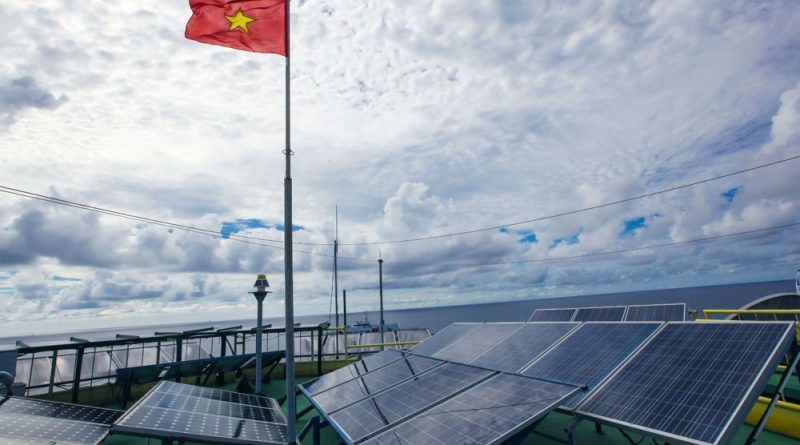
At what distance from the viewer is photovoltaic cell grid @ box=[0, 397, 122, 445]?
181 inches

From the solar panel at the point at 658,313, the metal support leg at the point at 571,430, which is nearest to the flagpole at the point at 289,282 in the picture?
the metal support leg at the point at 571,430

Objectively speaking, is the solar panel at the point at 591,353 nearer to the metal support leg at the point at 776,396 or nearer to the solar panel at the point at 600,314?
the metal support leg at the point at 776,396

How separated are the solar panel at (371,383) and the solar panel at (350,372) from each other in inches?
14.8

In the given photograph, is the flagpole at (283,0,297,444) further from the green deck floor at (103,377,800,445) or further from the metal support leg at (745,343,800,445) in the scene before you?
the metal support leg at (745,343,800,445)

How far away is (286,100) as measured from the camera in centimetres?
836

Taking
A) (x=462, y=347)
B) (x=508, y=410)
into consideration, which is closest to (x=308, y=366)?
(x=462, y=347)

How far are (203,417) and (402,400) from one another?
3.14 meters

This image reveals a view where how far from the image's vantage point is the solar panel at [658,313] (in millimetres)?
13242

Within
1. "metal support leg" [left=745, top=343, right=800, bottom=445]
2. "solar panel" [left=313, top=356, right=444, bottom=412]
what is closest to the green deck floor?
"solar panel" [left=313, top=356, right=444, bottom=412]

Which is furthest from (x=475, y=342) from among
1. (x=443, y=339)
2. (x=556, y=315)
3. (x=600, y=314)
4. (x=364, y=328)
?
(x=364, y=328)

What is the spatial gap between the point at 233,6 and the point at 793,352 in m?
11.8

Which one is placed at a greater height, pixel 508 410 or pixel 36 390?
pixel 508 410

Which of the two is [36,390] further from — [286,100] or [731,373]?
[731,373]

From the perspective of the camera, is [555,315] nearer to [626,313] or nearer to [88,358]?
[626,313]
